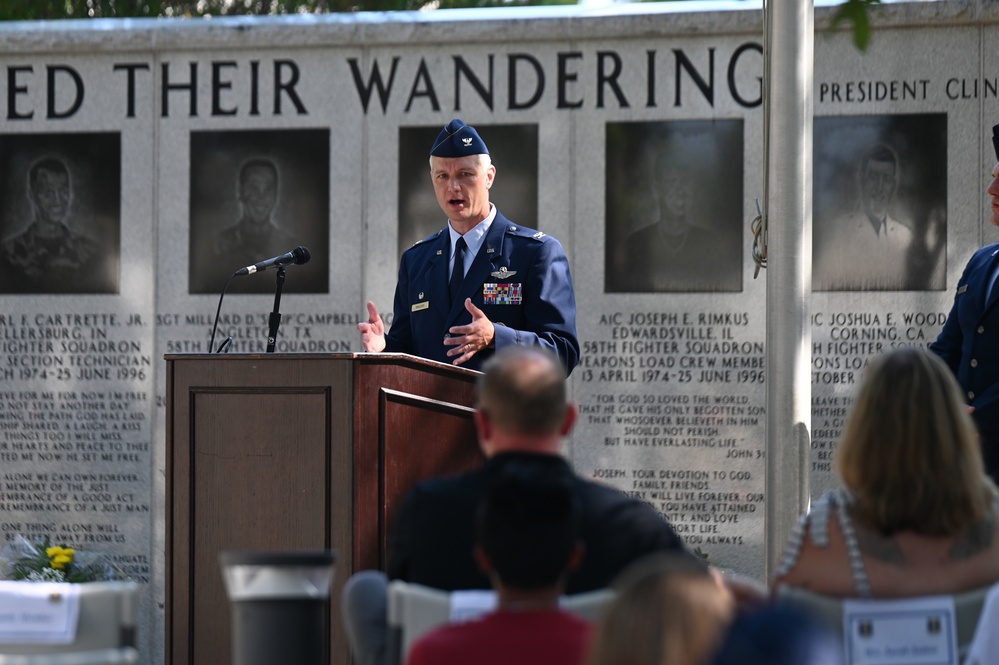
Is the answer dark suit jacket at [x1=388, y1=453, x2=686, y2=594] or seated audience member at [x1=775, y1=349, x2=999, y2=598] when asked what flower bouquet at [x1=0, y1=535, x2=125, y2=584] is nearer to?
dark suit jacket at [x1=388, y1=453, x2=686, y2=594]

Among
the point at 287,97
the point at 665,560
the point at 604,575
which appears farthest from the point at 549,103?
the point at 665,560

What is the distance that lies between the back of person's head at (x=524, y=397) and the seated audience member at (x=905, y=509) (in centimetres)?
53

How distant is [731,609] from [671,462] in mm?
5449

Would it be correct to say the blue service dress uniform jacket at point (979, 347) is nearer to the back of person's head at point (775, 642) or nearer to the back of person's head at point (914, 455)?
the back of person's head at point (914, 455)

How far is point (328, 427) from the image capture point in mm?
3932

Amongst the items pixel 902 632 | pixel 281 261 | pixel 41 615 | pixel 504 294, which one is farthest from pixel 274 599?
pixel 504 294

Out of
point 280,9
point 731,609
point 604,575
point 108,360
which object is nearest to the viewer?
point 731,609

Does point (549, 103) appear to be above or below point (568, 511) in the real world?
above

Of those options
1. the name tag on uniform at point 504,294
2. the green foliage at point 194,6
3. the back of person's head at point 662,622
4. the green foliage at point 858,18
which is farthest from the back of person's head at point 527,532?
the green foliage at point 194,6

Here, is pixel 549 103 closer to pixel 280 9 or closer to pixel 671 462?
pixel 671 462

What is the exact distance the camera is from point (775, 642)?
1.55 m

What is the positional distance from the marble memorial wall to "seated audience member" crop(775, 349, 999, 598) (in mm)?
4506

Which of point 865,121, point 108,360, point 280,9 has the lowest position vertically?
point 108,360

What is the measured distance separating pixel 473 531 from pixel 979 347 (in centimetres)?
293
